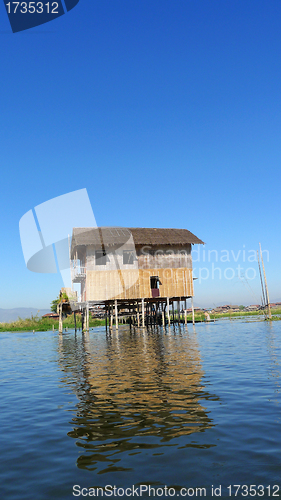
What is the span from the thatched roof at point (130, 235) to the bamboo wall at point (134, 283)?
114 inches

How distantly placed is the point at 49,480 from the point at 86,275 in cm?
3169

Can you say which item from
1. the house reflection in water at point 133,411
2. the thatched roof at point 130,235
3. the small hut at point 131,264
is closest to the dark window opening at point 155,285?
the small hut at point 131,264

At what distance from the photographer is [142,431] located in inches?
261

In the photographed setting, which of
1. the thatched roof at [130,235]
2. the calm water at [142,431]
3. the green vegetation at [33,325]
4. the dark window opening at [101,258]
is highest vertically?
the thatched roof at [130,235]

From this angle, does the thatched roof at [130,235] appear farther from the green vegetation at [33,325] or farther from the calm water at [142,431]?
the green vegetation at [33,325]

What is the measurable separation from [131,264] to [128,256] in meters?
0.91

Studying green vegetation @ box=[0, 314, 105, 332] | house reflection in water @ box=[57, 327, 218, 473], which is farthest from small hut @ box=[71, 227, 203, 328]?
green vegetation @ box=[0, 314, 105, 332]

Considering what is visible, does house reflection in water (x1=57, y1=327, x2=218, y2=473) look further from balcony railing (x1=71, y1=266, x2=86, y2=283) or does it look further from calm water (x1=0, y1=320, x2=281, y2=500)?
balcony railing (x1=71, y1=266, x2=86, y2=283)

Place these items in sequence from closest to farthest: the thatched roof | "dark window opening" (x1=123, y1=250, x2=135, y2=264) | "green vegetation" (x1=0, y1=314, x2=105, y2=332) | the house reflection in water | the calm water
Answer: the calm water, the house reflection in water, the thatched roof, "dark window opening" (x1=123, y1=250, x2=135, y2=264), "green vegetation" (x1=0, y1=314, x2=105, y2=332)

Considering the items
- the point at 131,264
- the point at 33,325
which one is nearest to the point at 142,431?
the point at 131,264

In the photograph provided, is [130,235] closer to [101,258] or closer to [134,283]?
[101,258]

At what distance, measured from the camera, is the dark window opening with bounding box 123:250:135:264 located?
37.8 metres

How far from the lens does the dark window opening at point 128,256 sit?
1490 inches

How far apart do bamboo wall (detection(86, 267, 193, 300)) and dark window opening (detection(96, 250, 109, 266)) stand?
0.90m
